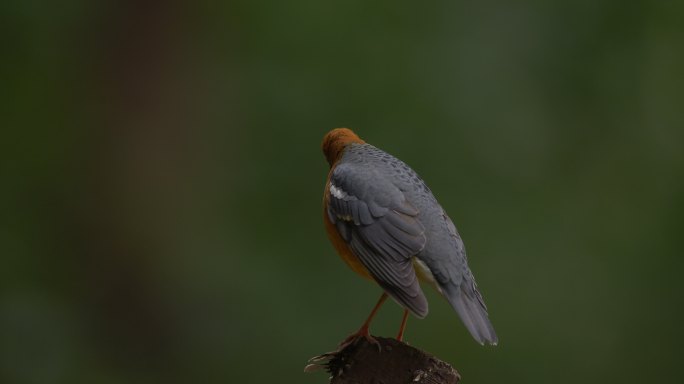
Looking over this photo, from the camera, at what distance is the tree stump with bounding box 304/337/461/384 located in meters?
4.26

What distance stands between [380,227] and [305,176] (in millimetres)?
4585

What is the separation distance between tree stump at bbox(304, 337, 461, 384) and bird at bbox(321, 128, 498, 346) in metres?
0.12

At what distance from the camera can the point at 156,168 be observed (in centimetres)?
1102

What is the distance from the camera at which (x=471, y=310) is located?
5.03m

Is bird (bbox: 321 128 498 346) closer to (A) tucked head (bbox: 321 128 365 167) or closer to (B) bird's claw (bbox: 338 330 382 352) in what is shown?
(B) bird's claw (bbox: 338 330 382 352)

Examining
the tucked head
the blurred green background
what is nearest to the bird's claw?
the tucked head

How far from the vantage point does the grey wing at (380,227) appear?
4.96 metres

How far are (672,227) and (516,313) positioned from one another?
1.93m

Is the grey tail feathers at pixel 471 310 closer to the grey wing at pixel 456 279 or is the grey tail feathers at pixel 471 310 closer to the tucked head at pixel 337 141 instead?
the grey wing at pixel 456 279

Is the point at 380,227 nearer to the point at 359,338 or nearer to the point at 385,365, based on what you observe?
the point at 359,338

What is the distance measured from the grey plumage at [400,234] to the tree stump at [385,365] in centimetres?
38

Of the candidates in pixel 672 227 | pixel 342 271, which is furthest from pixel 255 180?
pixel 672 227

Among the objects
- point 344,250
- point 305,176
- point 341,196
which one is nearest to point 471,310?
point 344,250

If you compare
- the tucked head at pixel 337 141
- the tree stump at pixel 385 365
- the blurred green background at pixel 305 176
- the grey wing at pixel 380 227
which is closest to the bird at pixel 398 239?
the grey wing at pixel 380 227
